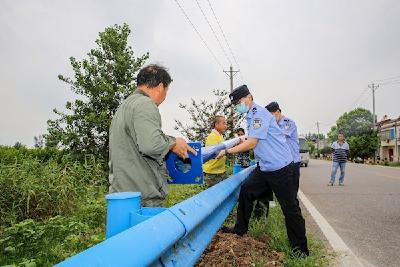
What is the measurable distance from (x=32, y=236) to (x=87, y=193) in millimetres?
2509

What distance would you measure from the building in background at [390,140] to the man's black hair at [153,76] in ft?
225

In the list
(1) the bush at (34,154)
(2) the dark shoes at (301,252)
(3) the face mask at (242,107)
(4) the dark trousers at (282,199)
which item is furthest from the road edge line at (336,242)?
(1) the bush at (34,154)

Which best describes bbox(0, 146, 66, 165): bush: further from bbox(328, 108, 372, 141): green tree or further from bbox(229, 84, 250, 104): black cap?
bbox(328, 108, 372, 141): green tree

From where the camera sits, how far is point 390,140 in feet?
235

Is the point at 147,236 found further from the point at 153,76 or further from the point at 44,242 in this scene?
the point at 44,242

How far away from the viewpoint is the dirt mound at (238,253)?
12.2 feet

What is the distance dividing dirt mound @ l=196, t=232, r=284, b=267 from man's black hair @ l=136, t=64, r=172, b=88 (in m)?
1.82

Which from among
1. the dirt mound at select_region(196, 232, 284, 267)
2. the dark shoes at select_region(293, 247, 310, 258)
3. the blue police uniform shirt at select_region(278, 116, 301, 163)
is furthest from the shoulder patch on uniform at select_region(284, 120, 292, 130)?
the dark shoes at select_region(293, 247, 310, 258)

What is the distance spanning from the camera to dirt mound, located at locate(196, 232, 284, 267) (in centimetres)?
372

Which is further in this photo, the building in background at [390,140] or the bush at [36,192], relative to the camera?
the building in background at [390,140]

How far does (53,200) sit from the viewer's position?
262 inches

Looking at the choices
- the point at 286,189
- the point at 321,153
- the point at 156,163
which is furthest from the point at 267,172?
the point at 321,153

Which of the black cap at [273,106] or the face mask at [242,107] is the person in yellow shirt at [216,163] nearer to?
the black cap at [273,106]

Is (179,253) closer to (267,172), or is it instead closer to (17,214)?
(267,172)
